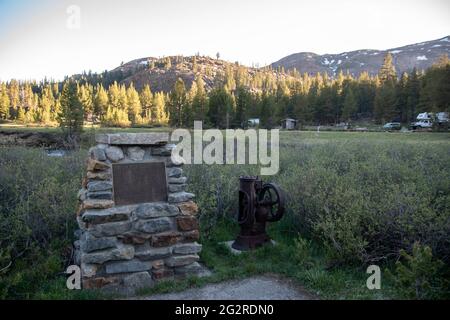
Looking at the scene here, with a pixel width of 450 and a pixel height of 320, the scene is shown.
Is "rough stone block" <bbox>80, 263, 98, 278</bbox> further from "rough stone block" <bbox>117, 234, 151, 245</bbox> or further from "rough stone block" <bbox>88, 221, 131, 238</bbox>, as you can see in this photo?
"rough stone block" <bbox>117, 234, 151, 245</bbox>

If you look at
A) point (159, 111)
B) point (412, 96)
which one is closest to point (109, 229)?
point (412, 96)

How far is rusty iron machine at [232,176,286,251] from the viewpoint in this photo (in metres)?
6.64

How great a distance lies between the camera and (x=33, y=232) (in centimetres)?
618

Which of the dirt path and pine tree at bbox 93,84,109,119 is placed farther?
pine tree at bbox 93,84,109,119

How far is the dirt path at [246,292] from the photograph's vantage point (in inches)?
190

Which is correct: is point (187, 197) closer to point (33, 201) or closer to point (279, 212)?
point (279, 212)

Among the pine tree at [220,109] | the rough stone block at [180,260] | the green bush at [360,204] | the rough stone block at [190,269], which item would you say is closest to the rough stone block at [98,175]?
the rough stone block at [180,260]

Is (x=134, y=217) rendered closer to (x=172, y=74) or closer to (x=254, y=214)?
(x=254, y=214)

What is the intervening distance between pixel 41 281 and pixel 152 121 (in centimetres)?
7859

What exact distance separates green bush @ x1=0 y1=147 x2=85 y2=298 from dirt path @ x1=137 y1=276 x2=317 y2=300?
1.69 meters

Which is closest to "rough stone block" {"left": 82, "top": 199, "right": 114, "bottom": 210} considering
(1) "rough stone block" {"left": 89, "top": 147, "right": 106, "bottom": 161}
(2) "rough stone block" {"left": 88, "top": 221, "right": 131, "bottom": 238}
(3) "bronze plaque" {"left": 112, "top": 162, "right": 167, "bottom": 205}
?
(3) "bronze plaque" {"left": 112, "top": 162, "right": 167, "bottom": 205}

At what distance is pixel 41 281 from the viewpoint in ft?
16.7

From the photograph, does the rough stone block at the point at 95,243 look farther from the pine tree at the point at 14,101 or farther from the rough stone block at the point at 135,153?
the pine tree at the point at 14,101
